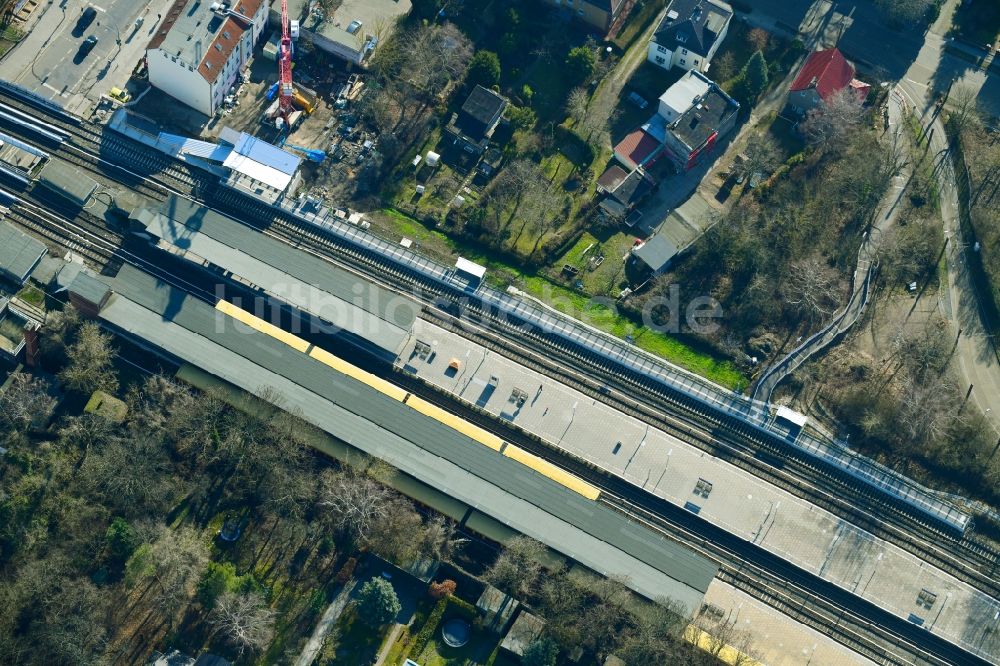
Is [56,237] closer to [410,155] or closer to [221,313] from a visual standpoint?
[221,313]

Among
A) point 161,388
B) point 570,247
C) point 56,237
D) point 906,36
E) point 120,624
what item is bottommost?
point 120,624

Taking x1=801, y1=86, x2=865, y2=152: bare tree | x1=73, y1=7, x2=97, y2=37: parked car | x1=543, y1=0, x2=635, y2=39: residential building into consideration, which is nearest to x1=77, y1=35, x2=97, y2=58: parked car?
x1=73, y1=7, x2=97, y2=37: parked car

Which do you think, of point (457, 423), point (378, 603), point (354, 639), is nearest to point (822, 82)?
point (457, 423)

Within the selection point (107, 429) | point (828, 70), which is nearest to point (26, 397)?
point (107, 429)

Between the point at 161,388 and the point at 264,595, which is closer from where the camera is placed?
the point at 264,595

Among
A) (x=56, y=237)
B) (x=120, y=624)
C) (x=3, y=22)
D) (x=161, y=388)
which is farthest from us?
(x=3, y=22)

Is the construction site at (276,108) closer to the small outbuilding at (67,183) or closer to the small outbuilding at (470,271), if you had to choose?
the small outbuilding at (67,183)

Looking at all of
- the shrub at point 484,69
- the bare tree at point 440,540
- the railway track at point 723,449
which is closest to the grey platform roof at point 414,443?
the bare tree at point 440,540

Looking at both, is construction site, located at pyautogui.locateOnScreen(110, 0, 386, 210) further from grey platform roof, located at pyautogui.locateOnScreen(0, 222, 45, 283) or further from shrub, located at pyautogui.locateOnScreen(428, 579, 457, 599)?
shrub, located at pyautogui.locateOnScreen(428, 579, 457, 599)
